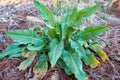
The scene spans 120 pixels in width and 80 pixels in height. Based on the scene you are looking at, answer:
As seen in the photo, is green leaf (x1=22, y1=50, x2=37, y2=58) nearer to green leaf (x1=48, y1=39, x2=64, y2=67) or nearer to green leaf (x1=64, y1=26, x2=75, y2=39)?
green leaf (x1=48, y1=39, x2=64, y2=67)

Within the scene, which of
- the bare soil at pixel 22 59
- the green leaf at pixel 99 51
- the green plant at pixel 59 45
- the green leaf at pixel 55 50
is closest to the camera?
the green leaf at pixel 55 50

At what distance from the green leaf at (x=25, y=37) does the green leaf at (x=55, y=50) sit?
0.15 meters

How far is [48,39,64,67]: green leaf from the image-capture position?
2.60 metres

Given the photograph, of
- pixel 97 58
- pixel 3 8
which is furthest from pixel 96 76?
pixel 3 8

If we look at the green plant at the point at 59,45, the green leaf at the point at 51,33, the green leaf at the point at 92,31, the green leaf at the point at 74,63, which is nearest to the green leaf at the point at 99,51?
the green plant at the point at 59,45

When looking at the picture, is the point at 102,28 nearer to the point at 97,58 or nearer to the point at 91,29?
the point at 91,29

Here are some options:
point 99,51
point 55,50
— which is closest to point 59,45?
point 55,50

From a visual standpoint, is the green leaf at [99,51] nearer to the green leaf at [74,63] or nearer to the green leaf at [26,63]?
the green leaf at [74,63]

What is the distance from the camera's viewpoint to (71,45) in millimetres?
2729

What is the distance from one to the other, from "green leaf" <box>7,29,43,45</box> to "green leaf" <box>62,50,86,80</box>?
0.96 ft

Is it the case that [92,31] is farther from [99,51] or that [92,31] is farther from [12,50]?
[12,50]

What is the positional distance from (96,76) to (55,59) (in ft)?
1.71

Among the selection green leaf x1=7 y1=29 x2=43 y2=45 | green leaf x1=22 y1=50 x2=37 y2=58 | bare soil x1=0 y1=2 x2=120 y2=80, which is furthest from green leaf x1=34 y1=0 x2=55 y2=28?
bare soil x1=0 y1=2 x2=120 y2=80

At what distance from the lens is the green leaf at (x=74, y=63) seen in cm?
266
